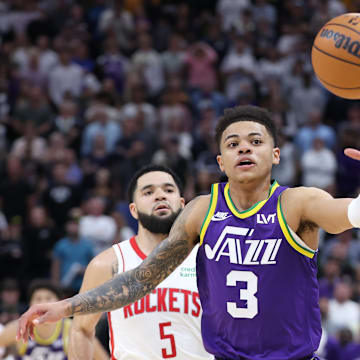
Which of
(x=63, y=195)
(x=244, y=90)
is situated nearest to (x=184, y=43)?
(x=244, y=90)

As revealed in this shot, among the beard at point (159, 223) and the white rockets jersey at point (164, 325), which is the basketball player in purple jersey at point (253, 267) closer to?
the white rockets jersey at point (164, 325)

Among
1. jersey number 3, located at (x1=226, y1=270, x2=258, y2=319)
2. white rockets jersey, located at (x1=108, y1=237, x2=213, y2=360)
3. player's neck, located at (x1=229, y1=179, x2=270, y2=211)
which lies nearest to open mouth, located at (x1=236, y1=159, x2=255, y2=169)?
player's neck, located at (x1=229, y1=179, x2=270, y2=211)

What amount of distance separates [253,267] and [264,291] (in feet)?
0.43

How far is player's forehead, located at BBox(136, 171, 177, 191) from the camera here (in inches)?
222

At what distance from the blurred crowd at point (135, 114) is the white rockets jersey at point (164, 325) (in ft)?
14.7

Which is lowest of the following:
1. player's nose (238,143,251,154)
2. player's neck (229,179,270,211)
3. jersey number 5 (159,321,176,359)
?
jersey number 5 (159,321,176,359)

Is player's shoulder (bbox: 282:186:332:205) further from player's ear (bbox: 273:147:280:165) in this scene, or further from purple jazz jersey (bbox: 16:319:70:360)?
purple jazz jersey (bbox: 16:319:70:360)

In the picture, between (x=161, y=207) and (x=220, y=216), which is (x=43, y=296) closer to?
(x=161, y=207)

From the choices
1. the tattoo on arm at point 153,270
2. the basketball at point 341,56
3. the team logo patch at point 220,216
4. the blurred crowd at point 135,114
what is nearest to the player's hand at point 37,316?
the tattoo on arm at point 153,270

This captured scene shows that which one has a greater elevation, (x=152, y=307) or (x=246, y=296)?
(x=246, y=296)

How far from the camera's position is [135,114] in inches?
509

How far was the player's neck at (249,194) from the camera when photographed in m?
4.06

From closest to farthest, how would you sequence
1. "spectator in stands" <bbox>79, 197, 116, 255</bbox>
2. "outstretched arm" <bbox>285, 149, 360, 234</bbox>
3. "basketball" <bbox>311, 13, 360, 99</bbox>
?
"outstretched arm" <bbox>285, 149, 360, 234</bbox>
"basketball" <bbox>311, 13, 360, 99</bbox>
"spectator in stands" <bbox>79, 197, 116, 255</bbox>

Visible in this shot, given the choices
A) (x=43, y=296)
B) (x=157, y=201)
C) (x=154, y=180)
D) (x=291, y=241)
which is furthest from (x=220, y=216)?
(x=43, y=296)
